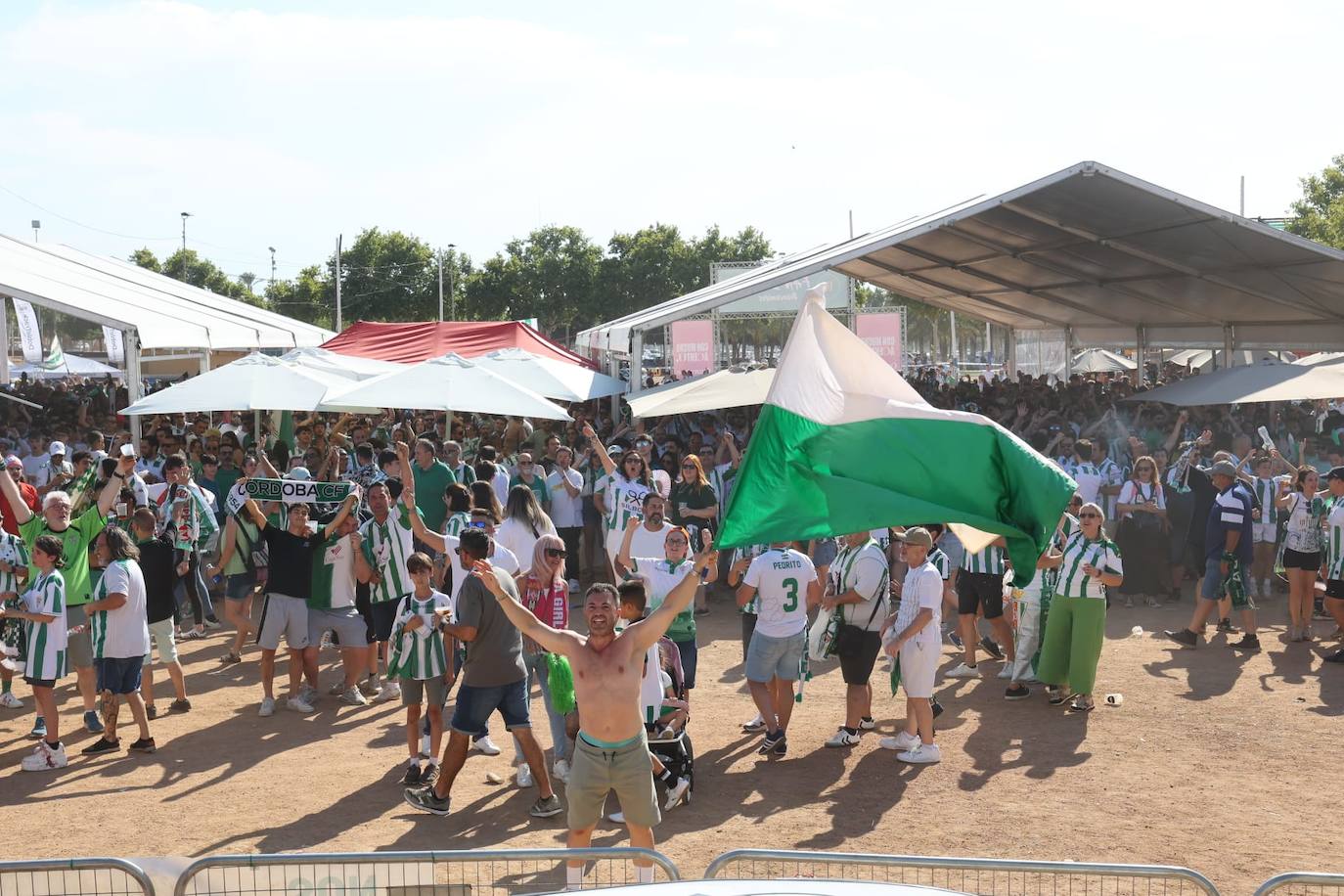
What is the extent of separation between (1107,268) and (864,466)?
16839 millimetres

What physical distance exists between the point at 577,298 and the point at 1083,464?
168 feet

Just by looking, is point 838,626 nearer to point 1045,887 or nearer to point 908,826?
point 908,826

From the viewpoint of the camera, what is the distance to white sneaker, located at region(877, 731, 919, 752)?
827 cm

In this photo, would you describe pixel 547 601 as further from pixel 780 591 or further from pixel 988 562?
pixel 988 562

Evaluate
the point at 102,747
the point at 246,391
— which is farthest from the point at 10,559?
the point at 246,391

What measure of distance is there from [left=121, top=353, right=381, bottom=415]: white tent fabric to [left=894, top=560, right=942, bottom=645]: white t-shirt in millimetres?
7981

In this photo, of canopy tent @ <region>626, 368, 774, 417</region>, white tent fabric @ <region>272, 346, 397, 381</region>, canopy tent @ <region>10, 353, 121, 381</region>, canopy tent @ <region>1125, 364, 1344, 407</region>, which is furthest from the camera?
canopy tent @ <region>10, 353, 121, 381</region>

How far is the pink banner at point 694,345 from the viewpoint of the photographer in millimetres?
24141

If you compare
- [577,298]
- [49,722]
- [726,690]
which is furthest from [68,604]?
[577,298]

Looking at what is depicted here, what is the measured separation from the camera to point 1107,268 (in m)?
20.9

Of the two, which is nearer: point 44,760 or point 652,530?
point 44,760

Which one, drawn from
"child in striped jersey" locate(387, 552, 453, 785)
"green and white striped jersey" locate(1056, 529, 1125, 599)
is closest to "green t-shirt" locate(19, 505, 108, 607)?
"child in striped jersey" locate(387, 552, 453, 785)

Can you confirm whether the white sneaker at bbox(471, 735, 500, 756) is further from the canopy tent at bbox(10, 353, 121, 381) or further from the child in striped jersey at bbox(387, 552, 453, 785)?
the canopy tent at bbox(10, 353, 121, 381)

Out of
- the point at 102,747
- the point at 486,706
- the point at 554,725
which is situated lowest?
the point at 102,747
